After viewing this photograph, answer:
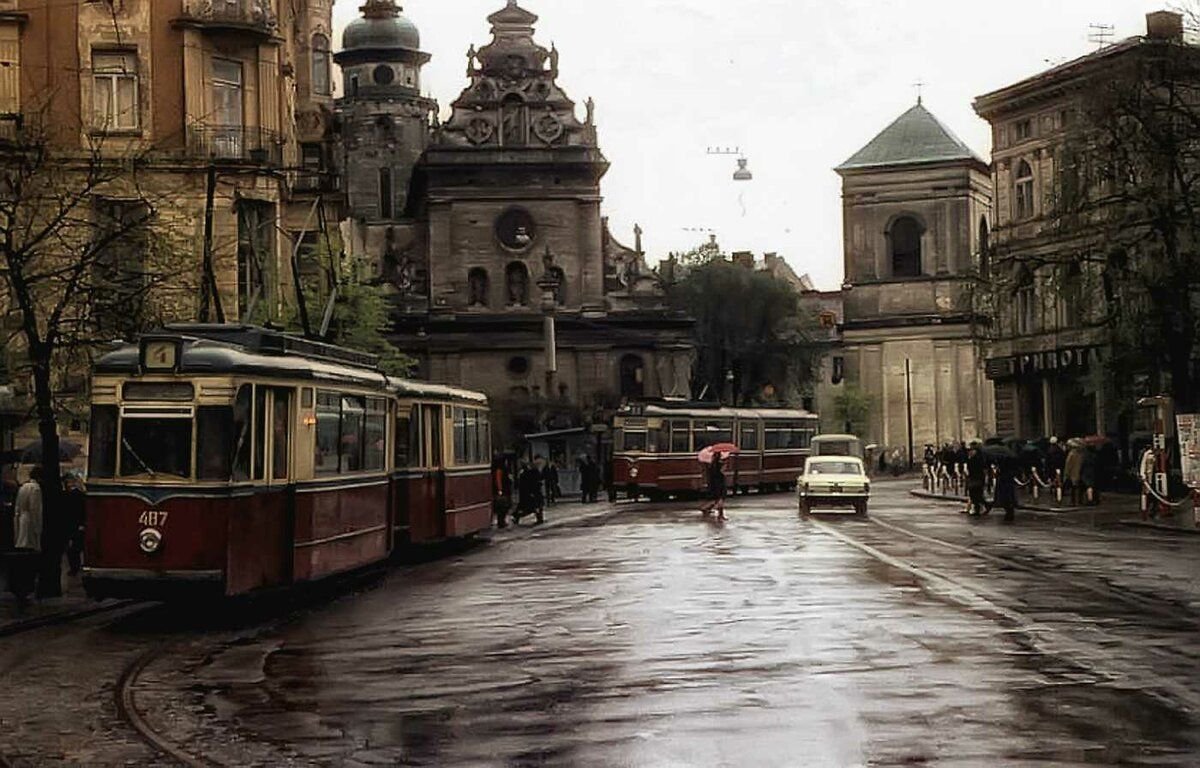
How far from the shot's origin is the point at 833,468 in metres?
55.8

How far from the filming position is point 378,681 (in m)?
16.9

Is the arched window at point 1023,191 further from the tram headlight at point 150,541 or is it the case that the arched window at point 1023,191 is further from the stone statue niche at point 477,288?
the tram headlight at point 150,541

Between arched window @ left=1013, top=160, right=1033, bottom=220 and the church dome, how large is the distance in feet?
193

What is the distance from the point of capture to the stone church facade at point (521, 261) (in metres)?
106

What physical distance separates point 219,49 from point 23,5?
4.95m

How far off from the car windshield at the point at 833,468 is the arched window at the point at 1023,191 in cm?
2694

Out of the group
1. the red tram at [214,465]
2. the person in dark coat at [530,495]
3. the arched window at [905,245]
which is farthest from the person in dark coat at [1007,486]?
the arched window at [905,245]

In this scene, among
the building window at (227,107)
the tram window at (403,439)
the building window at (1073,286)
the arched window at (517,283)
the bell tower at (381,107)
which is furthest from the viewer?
the bell tower at (381,107)

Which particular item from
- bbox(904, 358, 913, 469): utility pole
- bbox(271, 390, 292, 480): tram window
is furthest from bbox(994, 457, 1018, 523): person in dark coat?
bbox(904, 358, 913, 469): utility pole

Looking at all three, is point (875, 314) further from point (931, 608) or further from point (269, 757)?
point (269, 757)

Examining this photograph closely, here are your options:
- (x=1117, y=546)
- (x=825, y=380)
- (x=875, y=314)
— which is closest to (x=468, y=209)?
(x=875, y=314)

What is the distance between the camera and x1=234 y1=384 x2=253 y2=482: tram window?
2277 centimetres

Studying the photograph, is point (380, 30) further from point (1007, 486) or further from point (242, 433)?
point (242, 433)

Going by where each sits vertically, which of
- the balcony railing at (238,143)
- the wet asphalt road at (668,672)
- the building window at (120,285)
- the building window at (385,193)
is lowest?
the wet asphalt road at (668,672)
